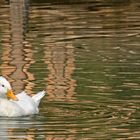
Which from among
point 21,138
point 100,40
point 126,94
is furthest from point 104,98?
point 100,40

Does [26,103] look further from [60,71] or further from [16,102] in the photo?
[60,71]

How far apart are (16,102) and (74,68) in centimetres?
305

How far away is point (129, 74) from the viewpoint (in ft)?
51.8

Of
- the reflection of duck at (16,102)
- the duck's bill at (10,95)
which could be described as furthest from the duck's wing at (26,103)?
the duck's bill at (10,95)

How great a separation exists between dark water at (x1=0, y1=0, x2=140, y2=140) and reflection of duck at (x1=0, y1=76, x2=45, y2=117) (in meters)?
0.16

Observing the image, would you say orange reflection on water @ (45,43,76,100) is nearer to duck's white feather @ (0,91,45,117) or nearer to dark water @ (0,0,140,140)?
dark water @ (0,0,140,140)

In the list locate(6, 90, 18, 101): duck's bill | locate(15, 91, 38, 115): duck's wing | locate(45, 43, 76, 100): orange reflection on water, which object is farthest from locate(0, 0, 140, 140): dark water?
locate(6, 90, 18, 101): duck's bill

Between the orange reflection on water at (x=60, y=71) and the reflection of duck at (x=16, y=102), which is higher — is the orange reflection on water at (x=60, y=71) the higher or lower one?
the lower one

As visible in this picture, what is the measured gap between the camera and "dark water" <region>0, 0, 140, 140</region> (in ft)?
40.8

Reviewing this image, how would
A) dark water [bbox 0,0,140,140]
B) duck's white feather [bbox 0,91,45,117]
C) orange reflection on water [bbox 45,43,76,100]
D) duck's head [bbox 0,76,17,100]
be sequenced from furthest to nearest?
Result: 1. orange reflection on water [bbox 45,43,76,100]
2. duck's head [bbox 0,76,17,100]
3. duck's white feather [bbox 0,91,45,117]
4. dark water [bbox 0,0,140,140]

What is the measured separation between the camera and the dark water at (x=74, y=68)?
1244cm

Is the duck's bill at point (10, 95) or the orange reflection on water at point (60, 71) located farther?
the orange reflection on water at point (60, 71)

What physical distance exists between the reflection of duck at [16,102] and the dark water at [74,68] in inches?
6.1

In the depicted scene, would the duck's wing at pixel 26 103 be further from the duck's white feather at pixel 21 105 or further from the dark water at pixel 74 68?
the dark water at pixel 74 68
